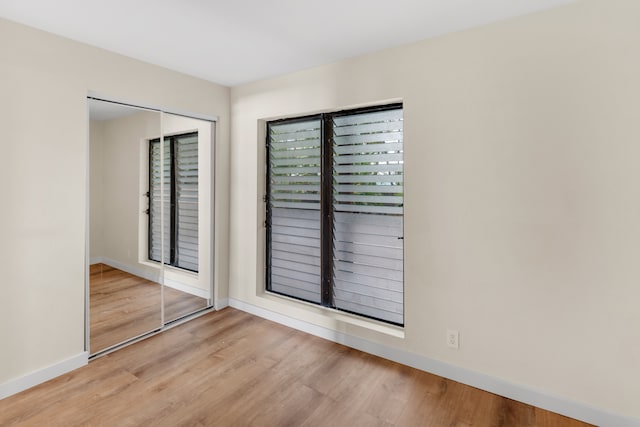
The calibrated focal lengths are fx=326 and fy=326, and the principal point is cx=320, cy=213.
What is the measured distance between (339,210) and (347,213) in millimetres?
90

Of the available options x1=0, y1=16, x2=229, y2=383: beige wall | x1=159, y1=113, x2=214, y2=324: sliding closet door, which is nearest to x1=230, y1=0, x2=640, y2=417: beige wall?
x1=159, y1=113, x2=214, y2=324: sliding closet door

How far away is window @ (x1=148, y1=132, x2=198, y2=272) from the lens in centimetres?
304

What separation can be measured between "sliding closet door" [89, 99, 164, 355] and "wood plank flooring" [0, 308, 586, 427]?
0.29 meters

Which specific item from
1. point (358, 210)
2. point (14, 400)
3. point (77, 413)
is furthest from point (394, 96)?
point (14, 400)

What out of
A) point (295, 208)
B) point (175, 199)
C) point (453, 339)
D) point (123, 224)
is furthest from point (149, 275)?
point (453, 339)

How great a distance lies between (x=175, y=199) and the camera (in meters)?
3.23

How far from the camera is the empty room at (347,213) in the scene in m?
1.91

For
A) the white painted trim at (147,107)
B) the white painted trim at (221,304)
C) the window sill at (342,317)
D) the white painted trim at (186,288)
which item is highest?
the white painted trim at (147,107)

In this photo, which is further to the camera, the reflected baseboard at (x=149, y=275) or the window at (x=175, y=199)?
the window at (x=175, y=199)

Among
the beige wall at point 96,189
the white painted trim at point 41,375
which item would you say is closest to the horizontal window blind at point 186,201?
the beige wall at point 96,189

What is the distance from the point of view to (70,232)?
2445mm

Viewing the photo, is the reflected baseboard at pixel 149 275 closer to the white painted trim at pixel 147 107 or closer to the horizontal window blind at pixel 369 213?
the white painted trim at pixel 147 107

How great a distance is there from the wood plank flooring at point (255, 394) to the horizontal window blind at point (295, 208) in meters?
0.72

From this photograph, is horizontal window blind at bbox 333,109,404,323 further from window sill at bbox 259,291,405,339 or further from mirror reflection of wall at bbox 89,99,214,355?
mirror reflection of wall at bbox 89,99,214,355
